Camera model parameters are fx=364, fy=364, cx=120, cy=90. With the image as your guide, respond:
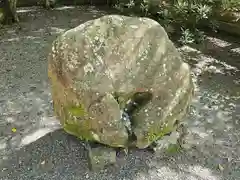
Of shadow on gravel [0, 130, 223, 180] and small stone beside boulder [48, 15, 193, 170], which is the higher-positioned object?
small stone beside boulder [48, 15, 193, 170]

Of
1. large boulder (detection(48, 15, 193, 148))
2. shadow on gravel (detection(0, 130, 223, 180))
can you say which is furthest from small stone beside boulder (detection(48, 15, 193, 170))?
shadow on gravel (detection(0, 130, 223, 180))

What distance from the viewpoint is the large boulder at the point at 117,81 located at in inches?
118

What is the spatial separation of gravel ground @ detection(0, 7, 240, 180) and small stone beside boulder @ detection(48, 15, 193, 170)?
0.32 meters

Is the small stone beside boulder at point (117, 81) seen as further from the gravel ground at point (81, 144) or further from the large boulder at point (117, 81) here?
the gravel ground at point (81, 144)

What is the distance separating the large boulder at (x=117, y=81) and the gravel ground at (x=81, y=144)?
34 centimetres

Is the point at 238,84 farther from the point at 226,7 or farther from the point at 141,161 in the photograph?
the point at 141,161

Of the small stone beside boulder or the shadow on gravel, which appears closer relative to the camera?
the small stone beside boulder

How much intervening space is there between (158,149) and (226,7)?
10.5 ft

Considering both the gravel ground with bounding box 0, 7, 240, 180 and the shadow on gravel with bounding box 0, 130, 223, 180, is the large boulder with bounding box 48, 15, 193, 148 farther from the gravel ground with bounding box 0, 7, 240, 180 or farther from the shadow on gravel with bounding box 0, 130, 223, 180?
the gravel ground with bounding box 0, 7, 240, 180

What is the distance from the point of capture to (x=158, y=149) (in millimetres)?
3523

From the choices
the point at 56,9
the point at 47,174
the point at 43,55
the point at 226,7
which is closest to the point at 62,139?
the point at 47,174

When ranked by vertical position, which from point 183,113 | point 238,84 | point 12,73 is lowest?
point 12,73

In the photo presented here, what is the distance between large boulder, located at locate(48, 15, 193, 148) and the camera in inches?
118

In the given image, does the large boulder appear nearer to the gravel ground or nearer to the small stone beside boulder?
the small stone beside boulder
